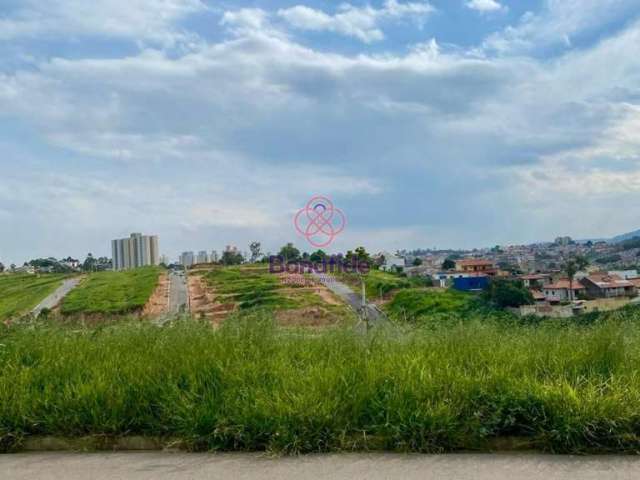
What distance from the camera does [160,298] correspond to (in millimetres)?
12930

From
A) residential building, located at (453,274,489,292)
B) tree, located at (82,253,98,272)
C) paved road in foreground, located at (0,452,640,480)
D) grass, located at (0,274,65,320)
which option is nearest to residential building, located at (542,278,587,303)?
residential building, located at (453,274,489,292)

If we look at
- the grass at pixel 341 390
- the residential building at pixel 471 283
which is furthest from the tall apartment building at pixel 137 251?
the grass at pixel 341 390

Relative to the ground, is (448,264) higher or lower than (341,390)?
higher

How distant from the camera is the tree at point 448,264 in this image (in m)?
14.1

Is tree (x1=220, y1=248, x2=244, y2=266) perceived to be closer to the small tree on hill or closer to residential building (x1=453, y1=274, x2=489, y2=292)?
the small tree on hill

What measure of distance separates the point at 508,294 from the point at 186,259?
39.5 feet

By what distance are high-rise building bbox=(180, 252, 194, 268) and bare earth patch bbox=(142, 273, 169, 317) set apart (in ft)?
3.04

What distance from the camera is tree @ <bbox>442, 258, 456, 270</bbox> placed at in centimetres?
1408

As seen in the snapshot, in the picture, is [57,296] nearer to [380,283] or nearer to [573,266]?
[380,283]

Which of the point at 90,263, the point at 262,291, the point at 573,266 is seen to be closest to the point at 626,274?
the point at 573,266

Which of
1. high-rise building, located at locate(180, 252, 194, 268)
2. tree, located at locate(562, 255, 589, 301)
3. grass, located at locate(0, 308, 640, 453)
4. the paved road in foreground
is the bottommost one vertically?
the paved road in foreground

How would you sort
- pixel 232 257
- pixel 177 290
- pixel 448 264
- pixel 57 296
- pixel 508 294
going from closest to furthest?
1. pixel 508 294
2. pixel 448 264
3. pixel 177 290
4. pixel 57 296
5. pixel 232 257

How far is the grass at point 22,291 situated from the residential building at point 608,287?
11760 millimetres

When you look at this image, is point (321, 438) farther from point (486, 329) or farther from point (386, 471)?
point (486, 329)
